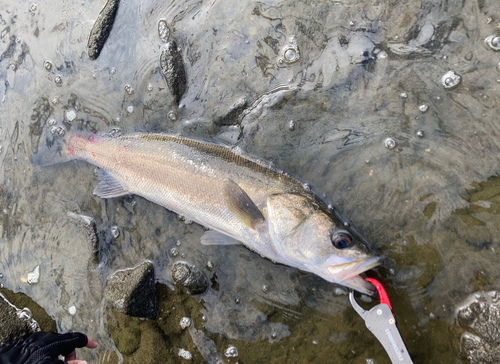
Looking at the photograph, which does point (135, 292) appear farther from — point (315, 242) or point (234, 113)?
point (234, 113)

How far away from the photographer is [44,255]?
3.97 metres

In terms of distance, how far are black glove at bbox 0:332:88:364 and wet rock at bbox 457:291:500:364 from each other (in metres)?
3.88

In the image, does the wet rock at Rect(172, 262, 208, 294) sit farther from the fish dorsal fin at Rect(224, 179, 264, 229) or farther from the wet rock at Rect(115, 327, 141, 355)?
the fish dorsal fin at Rect(224, 179, 264, 229)

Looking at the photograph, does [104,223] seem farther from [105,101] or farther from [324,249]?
[324,249]

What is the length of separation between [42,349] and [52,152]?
224cm

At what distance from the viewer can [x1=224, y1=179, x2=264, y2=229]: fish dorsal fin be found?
2.96m

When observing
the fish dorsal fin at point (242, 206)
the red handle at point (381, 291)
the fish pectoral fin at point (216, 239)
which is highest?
the fish dorsal fin at point (242, 206)

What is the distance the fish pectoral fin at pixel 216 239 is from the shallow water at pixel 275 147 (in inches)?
6.7

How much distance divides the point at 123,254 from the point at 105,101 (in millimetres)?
1882

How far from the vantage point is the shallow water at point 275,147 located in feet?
10.0

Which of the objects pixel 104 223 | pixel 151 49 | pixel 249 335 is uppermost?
pixel 151 49

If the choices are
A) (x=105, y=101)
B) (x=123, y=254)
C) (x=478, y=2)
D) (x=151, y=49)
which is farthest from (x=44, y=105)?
(x=478, y=2)

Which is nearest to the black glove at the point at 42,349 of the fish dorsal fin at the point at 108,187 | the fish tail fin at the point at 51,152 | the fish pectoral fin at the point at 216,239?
the fish dorsal fin at the point at 108,187

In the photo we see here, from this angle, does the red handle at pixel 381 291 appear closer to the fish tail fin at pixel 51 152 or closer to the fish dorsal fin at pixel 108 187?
the fish dorsal fin at pixel 108 187
